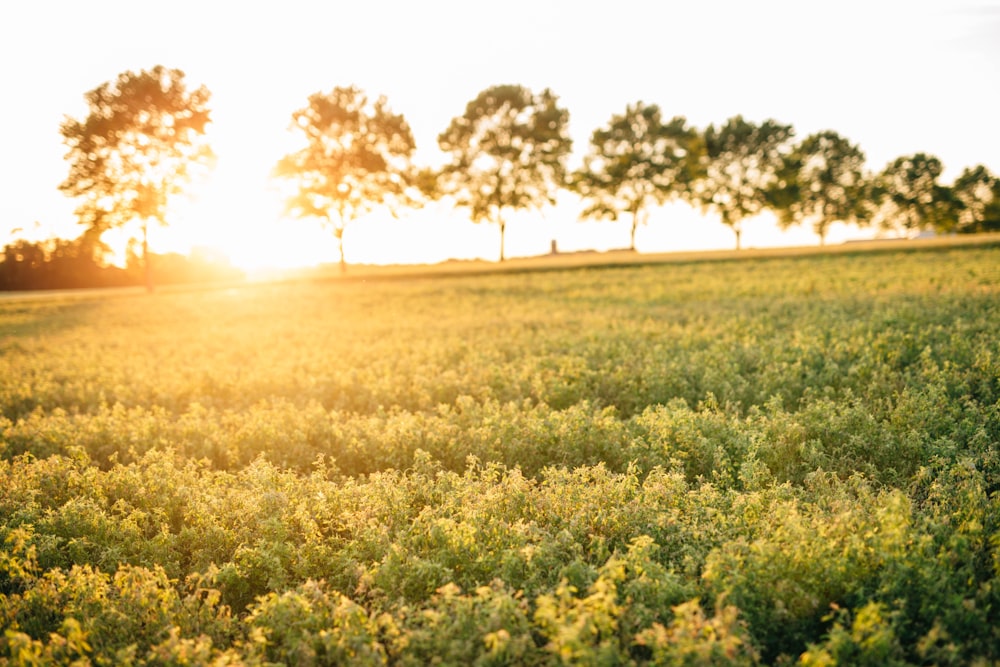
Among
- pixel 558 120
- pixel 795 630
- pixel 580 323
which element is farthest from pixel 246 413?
pixel 558 120

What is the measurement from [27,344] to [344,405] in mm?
18294

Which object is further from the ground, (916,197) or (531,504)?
(916,197)

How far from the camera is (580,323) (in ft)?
57.0

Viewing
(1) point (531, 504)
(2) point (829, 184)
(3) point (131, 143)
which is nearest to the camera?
(1) point (531, 504)

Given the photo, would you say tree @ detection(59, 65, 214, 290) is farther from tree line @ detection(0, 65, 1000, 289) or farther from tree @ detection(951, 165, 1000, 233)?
tree @ detection(951, 165, 1000, 233)

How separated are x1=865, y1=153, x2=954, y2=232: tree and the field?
312 ft

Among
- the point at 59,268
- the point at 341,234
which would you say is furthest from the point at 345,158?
the point at 59,268

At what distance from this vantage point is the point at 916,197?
91.4 m

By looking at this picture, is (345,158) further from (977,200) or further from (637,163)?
(977,200)

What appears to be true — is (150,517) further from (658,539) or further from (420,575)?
(658,539)

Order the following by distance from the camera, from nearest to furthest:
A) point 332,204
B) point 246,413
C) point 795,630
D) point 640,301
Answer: point 795,630 → point 246,413 → point 640,301 → point 332,204

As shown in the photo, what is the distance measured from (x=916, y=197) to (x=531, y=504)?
109507mm

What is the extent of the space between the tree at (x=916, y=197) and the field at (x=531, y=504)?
312 ft

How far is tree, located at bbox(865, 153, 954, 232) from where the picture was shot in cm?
8944
